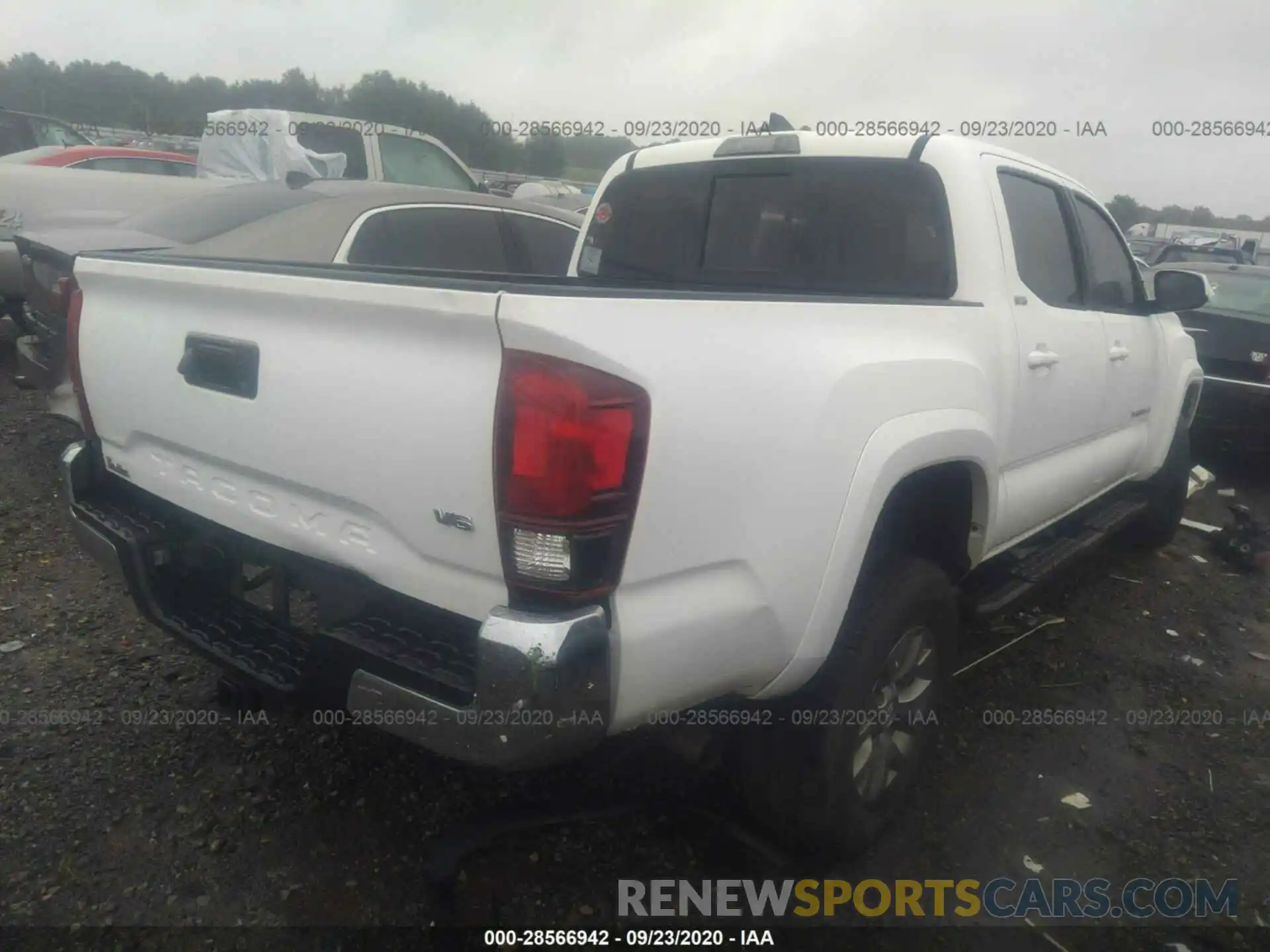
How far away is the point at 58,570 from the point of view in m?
4.03

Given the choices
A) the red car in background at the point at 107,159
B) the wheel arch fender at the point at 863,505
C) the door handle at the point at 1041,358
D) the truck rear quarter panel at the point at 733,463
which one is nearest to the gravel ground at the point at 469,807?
the wheel arch fender at the point at 863,505

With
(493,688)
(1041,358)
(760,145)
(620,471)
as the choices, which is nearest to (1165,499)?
(1041,358)

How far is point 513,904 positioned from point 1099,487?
2970 mm

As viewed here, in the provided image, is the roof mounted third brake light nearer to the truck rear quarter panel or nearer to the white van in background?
the truck rear quarter panel

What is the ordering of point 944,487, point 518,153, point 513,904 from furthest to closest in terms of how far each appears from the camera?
point 518,153, point 944,487, point 513,904

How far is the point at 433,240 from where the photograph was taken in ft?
15.8

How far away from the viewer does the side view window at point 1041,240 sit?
310 cm

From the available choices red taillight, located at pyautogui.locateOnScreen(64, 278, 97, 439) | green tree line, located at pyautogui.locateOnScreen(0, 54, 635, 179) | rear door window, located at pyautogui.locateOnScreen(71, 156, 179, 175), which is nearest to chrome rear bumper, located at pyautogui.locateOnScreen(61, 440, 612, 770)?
red taillight, located at pyautogui.locateOnScreen(64, 278, 97, 439)

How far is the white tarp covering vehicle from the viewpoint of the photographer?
7652 mm

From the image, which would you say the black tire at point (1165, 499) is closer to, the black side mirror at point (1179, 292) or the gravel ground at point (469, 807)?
the black side mirror at point (1179, 292)

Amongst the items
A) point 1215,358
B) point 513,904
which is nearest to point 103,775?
point 513,904

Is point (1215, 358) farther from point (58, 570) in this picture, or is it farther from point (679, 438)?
point (58, 570)

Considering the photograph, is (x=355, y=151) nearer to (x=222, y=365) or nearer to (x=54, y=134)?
(x=54, y=134)

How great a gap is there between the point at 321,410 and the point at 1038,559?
104 inches
